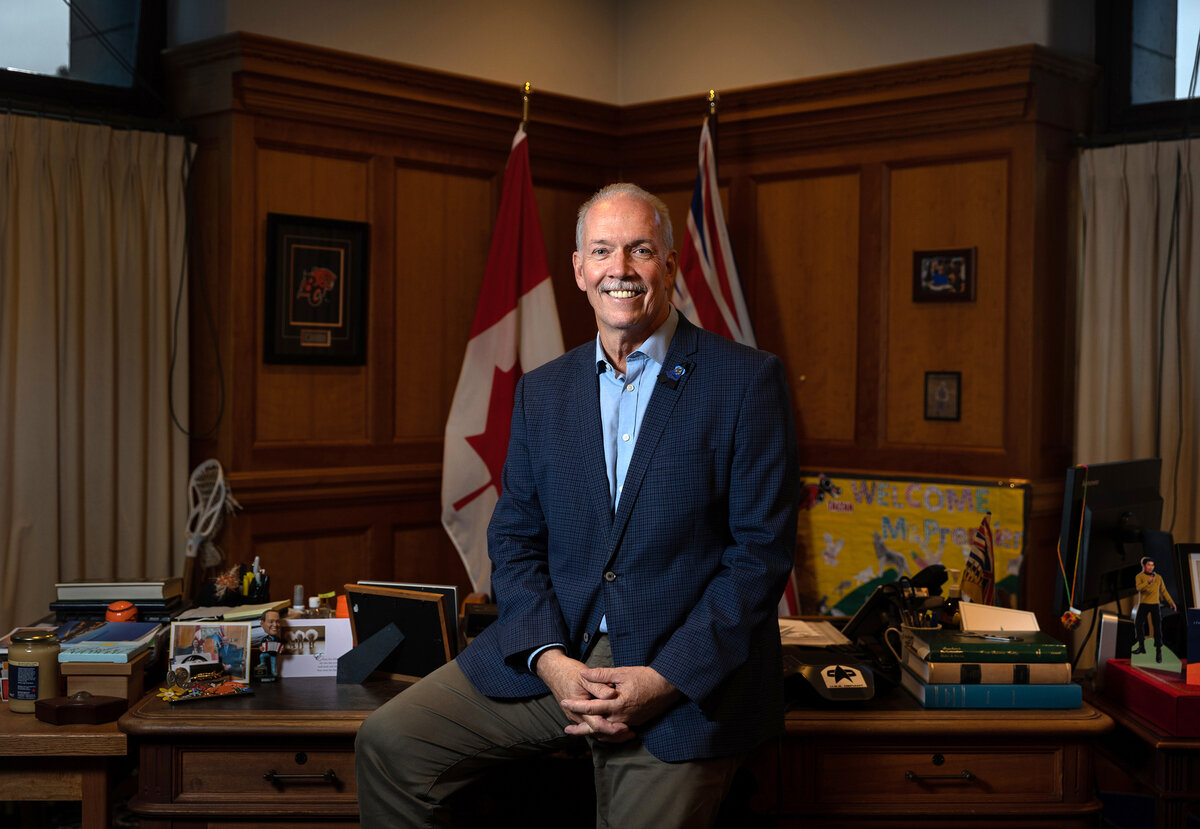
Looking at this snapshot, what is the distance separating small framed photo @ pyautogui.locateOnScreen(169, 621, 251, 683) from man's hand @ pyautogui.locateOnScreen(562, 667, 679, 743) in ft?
2.45

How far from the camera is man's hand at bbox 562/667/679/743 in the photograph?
174 cm

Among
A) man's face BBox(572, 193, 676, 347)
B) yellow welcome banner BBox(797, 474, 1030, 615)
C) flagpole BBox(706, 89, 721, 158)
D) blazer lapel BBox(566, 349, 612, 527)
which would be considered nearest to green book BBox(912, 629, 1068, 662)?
blazer lapel BBox(566, 349, 612, 527)

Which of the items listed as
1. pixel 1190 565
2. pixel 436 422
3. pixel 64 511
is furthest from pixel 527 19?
pixel 1190 565

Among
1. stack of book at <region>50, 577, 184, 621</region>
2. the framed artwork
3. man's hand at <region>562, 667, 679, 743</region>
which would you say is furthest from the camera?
the framed artwork

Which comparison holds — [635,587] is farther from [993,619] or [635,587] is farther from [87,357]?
[87,357]

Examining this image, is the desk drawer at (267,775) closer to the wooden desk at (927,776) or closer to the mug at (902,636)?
the wooden desk at (927,776)

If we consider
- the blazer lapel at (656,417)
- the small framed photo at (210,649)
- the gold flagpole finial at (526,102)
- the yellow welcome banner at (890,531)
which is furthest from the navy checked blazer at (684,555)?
the gold flagpole finial at (526,102)

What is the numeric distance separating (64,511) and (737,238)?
2.42 meters

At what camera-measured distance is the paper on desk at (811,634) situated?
225 centimetres

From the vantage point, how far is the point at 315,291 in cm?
347

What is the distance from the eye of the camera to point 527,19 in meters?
3.92

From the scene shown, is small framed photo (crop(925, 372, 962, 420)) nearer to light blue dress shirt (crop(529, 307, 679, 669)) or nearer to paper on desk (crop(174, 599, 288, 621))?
light blue dress shirt (crop(529, 307, 679, 669))

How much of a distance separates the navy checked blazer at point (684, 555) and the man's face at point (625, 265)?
90 millimetres

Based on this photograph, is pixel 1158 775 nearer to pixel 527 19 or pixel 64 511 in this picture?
pixel 64 511
